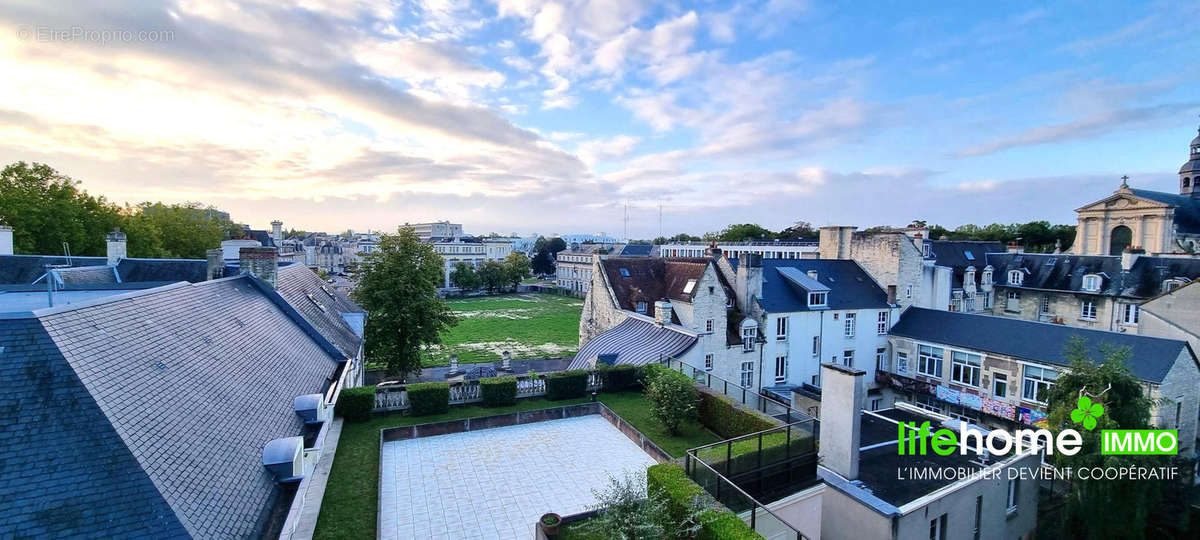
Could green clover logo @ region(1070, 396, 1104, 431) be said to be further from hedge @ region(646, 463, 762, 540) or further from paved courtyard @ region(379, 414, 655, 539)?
hedge @ region(646, 463, 762, 540)

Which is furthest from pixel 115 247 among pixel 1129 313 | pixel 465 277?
pixel 465 277

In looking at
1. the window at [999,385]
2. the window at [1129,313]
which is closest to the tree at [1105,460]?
the window at [999,385]

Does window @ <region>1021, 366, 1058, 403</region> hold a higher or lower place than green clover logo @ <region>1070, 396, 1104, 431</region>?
lower

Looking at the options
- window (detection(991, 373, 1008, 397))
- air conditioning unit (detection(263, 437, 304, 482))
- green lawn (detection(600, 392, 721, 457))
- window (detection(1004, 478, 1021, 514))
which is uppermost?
air conditioning unit (detection(263, 437, 304, 482))

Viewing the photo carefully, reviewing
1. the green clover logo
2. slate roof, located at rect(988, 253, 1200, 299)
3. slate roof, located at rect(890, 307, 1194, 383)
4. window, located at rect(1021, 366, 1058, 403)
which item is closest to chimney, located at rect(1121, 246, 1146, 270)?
slate roof, located at rect(988, 253, 1200, 299)

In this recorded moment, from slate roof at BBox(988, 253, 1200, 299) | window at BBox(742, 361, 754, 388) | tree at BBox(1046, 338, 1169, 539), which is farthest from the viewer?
slate roof at BBox(988, 253, 1200, 299)

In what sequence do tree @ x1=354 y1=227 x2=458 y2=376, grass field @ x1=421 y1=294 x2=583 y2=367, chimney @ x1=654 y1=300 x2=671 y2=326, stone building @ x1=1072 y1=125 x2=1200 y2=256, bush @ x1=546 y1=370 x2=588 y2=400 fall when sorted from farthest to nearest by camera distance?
stone building @ x1=1072 y1=125 x2=1200 y2=256
grass field @ x1=421 y1=294 x2=583 y2=367
chimney @ x1=654 y1=300 x2=671 y2=326
tree @ x1=354 y1=227 x2=458 y2=376
bush @ x1=546 y1=370 x2=588 y2=400

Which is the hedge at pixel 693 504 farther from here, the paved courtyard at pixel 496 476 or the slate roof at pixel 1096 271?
the slate roof at pixel 1096 271
